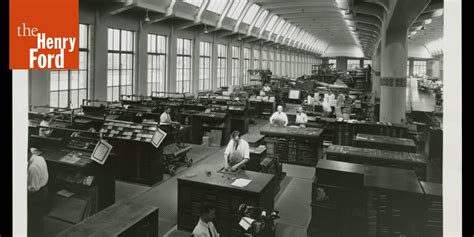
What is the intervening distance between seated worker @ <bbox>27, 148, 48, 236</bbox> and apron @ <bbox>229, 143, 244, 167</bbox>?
9.83 ft

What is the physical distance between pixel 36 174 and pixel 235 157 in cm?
316

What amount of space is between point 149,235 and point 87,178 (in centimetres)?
199

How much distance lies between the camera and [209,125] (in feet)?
39.8

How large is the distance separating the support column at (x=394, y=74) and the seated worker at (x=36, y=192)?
397 inches

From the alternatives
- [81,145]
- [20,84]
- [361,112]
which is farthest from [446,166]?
[361,112]

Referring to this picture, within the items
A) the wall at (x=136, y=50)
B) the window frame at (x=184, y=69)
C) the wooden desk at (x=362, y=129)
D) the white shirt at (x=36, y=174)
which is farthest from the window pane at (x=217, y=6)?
the white shirt at (x=36, y=174)

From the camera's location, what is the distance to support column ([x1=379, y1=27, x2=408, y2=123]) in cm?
1148

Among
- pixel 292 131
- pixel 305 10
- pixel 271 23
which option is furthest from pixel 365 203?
pixel 271 23

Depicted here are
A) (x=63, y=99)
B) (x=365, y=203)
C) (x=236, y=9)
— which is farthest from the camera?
(x=236, y=9)

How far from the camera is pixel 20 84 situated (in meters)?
3.49

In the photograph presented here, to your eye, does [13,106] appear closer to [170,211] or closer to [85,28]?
[170,211]

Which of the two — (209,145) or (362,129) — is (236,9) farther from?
(362,129)

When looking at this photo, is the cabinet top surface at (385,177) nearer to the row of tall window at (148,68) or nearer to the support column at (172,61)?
the row of tall window at (148,68)

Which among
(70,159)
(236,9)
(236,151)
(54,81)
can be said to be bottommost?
(70,159)
